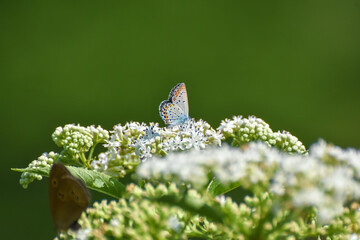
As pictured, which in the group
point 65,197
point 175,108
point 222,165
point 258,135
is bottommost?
point 65,197

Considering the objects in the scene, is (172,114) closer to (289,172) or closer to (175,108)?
(175,108)

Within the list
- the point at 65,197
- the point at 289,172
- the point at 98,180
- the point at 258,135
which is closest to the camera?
the point at 289,172

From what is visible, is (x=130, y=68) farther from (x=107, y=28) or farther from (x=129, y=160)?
(x=129, y=160)

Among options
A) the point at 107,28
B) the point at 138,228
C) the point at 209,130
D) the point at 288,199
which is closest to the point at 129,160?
the point at 209,130

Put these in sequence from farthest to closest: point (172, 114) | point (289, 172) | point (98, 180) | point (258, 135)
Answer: point (172, 114) < point (258, 135) < point (98, 180) < point (289, 172)

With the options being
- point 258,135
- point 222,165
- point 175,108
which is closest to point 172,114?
point 175,108

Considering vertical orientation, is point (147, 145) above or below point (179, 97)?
below

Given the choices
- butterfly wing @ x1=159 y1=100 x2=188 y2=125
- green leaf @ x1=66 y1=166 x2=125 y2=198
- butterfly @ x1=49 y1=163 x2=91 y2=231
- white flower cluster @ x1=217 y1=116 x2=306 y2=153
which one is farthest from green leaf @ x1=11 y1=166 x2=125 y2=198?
butterfly wing @ x1=159 y1=100 x2=188 y2=125
